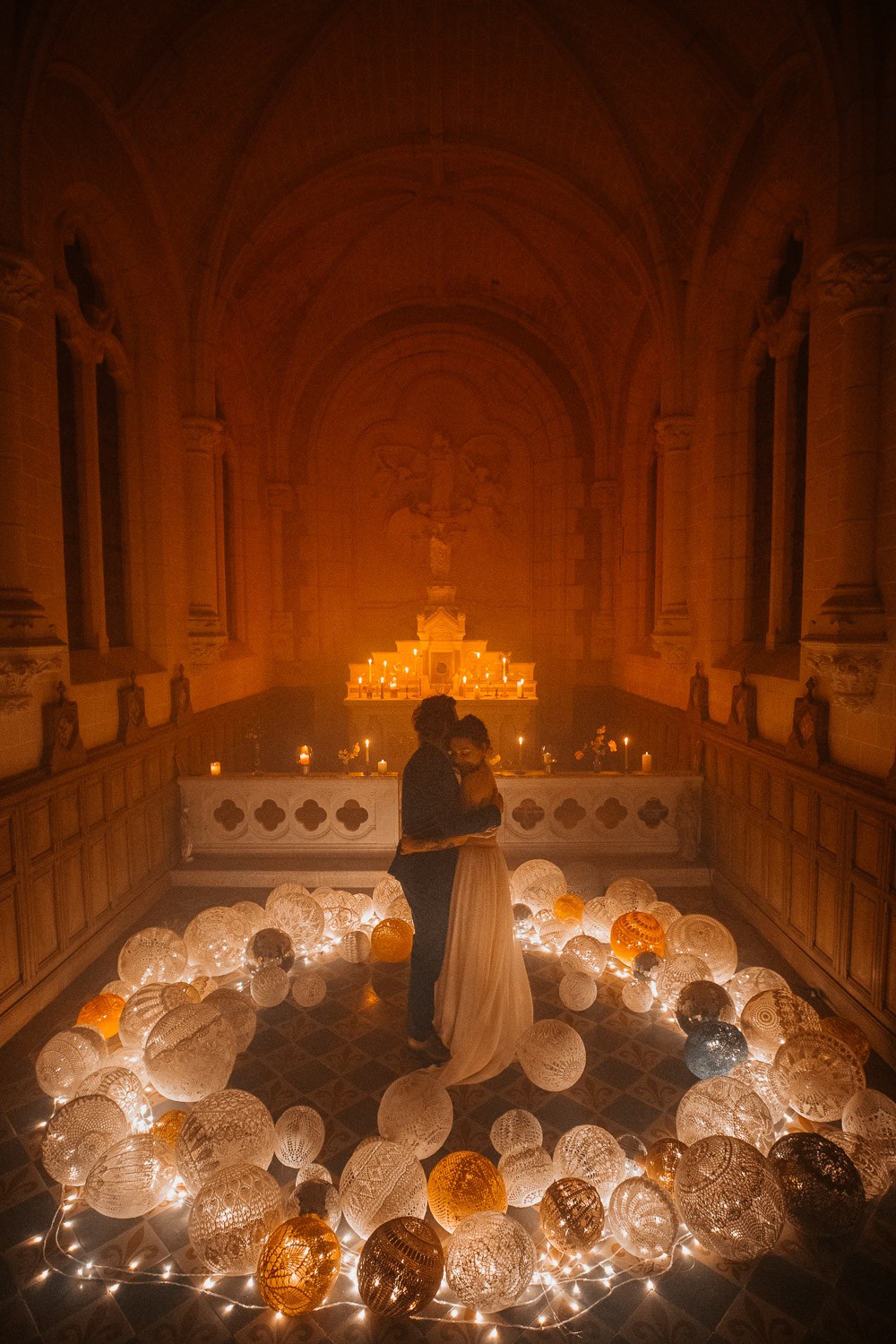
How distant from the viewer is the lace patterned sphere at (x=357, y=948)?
555cm

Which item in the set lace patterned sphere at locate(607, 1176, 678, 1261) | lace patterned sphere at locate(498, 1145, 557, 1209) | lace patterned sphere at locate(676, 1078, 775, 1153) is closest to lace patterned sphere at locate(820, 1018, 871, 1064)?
lace patterned sphere at locate(676, 1078, 775, 1153)

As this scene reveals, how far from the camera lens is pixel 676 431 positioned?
8.55 metres

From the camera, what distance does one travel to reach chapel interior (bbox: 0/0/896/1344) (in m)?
4.84

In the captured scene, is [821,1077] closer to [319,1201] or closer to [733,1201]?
[733,1201]

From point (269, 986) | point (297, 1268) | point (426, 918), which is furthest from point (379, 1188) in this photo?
point (269, 986)

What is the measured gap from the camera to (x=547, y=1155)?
3.32m

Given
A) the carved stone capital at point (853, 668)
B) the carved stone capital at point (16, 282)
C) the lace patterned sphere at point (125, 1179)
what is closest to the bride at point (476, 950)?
the lace patterned sphere at point (125, 1179)

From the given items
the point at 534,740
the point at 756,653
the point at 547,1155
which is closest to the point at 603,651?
the point at 534,740

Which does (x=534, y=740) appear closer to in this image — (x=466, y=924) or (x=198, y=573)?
(x=198, y=573)

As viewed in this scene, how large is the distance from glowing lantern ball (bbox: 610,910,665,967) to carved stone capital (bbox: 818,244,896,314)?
4.37 metres

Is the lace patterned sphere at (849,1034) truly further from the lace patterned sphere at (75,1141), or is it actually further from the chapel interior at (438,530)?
the lace patterned sphere at (75,1141)

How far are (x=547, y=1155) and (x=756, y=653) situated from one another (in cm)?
535

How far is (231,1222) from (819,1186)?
2374 millimetres

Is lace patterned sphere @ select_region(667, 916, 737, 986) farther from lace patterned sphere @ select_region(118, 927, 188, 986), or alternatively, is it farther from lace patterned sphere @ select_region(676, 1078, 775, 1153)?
lace patterned sphere @ select_region(118, 927, 188, 986)
